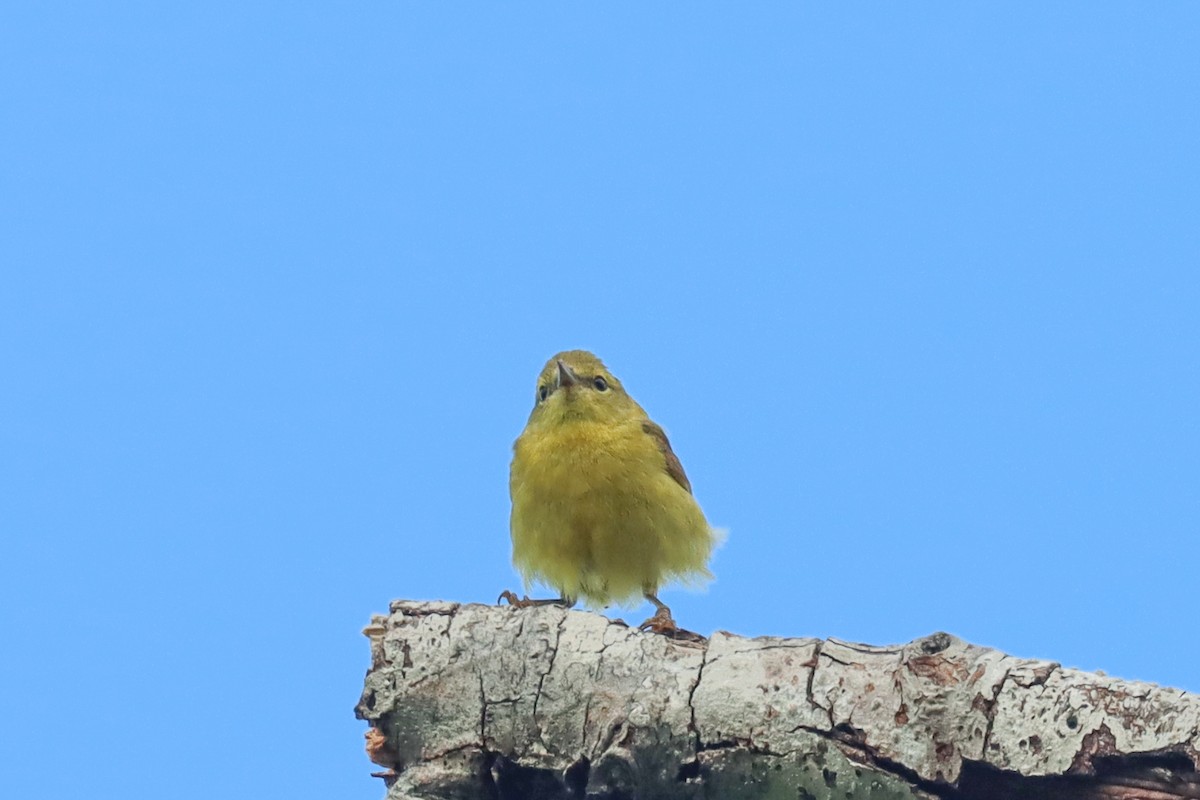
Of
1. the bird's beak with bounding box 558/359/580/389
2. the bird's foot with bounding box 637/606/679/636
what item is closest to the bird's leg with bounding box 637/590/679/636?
the bird's foot with bounding box 637/606/679/636

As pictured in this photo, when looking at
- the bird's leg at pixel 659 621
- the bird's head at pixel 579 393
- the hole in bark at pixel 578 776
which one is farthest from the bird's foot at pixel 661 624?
the bird's head at pixel 579 393

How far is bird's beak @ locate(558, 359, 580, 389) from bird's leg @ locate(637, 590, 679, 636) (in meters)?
1.28

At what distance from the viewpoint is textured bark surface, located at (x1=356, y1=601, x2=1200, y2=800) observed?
4.75 metres

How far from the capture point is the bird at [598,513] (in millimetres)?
7223

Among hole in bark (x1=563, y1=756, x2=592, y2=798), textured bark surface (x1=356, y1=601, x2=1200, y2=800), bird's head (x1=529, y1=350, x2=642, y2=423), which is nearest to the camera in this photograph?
textured bark surface (x1=356, y1=601, x2=1200, y2=800)

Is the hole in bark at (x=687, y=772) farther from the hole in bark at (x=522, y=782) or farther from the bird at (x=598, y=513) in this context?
the bird at (x=598, y=513)

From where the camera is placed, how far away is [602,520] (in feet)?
23.6

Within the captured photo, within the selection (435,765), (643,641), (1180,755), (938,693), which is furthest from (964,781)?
(435,765)

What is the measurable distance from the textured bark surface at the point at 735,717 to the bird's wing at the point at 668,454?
204 centimetres

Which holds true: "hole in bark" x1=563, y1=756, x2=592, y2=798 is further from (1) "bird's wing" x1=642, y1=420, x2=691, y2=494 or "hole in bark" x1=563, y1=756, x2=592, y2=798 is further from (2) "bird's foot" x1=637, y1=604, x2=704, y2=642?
(1) "bird's wing" x1=642, y1=420, x2=691, y2=494

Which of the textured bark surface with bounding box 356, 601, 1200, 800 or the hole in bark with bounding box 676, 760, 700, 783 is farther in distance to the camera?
the hole in bark with bounding box 676, 760, 700, 783

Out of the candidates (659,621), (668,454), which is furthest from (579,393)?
(659,621)

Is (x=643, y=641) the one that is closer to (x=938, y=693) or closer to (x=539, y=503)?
(x=938, y=693)

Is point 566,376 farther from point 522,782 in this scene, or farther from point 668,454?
point 522,782
